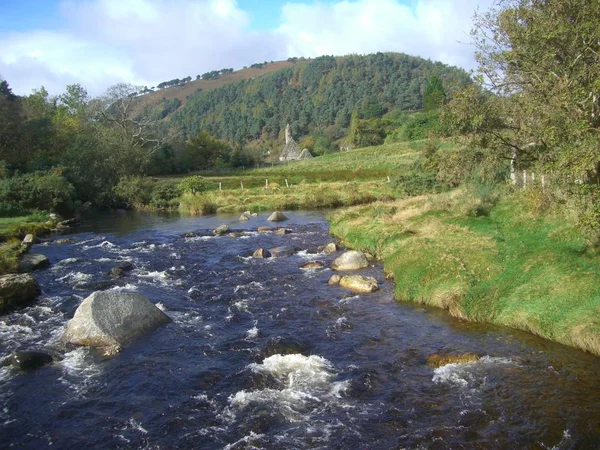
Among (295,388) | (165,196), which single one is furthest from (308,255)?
(165,196)

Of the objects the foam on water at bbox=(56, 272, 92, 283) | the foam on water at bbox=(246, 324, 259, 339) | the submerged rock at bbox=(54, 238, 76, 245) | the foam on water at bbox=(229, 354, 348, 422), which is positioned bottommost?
the foam on water at bbox=(229, 354, 348, 422)

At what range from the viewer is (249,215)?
53281 mm

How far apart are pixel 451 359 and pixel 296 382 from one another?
5.08 meters

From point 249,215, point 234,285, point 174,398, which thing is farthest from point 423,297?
point 249,215

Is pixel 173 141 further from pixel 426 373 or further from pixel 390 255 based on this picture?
pixel 426 373

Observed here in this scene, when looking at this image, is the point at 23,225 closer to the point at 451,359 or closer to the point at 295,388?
the point at 295,388

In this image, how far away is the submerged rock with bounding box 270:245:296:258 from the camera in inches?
1270

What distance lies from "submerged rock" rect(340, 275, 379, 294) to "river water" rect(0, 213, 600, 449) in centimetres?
61

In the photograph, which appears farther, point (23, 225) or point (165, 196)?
point (165, 196)

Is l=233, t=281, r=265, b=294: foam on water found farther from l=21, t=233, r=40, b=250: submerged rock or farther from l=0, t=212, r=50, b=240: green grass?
l=0, t=212, r=50, b=240: green grass

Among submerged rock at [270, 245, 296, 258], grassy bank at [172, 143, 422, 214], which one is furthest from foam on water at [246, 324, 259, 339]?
grassy bank at [172, 143, 422, 214]

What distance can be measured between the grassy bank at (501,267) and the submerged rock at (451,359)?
124 inches

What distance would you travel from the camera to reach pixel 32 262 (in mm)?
30203

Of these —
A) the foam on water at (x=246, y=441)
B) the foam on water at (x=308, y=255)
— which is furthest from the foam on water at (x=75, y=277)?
the foam on water at (x=246, y=441)
